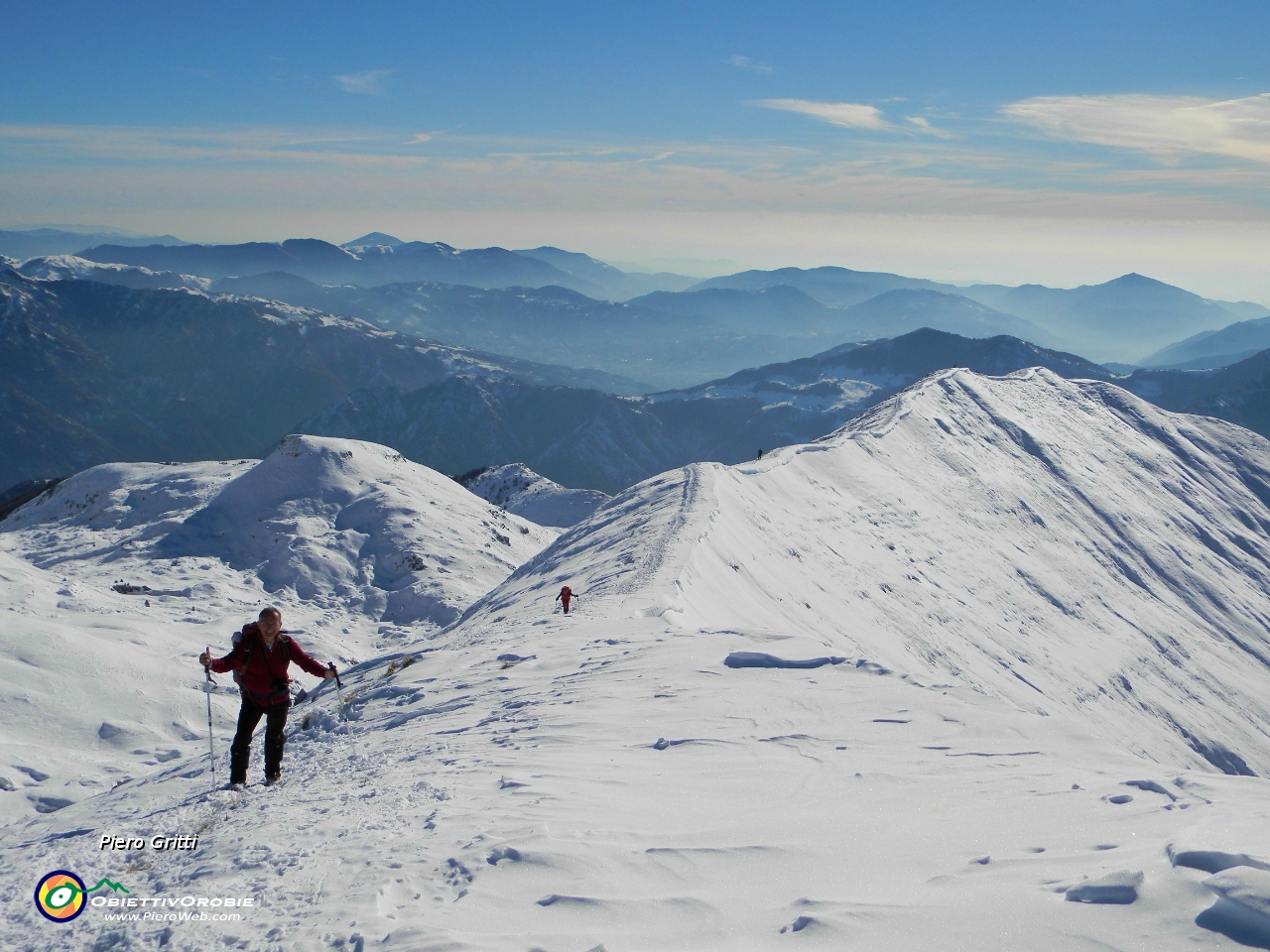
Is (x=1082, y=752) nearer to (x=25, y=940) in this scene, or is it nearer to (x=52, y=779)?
(x=25, y=940)

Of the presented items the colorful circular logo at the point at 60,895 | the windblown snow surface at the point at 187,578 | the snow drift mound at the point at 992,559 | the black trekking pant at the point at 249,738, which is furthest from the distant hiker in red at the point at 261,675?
the windblown snow surface at the point at 187,578

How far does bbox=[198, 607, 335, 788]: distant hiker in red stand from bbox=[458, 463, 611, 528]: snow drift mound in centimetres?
6849

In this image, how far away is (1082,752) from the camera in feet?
33.5

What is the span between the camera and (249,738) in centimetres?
956

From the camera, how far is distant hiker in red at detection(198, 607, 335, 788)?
31.0ft

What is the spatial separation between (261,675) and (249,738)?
2.69 feet

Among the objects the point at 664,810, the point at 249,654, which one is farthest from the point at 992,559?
the point at 249,654

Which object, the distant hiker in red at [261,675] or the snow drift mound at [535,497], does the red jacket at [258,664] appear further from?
the snow drift mound at [535,497]

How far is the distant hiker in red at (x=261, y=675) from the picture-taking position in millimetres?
9445

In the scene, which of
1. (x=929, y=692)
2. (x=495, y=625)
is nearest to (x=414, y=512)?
(x=495, y=625)

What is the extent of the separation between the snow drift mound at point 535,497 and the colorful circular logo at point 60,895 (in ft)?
234

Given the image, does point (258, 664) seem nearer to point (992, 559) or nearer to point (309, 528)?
point (309, 528)

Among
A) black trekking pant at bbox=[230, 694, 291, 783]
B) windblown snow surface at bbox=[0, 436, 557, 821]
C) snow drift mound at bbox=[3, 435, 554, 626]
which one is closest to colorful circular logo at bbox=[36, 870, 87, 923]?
black trekking pant at bbox=[230, 694, 291, 783]

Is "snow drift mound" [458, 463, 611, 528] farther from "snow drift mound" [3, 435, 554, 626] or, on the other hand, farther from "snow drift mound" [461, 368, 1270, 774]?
"snow drift mound" [461, 368, 1270, 774]
